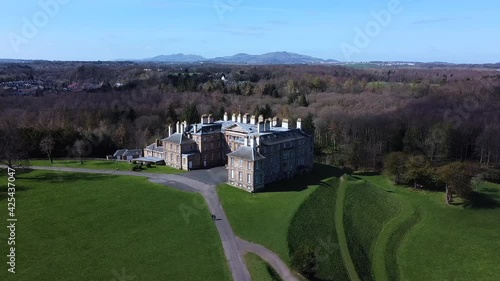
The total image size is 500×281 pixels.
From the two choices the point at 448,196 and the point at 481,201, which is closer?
the point at 448,196

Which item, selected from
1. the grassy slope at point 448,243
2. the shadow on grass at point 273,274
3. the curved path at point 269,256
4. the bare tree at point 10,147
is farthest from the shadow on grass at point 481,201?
the bare tree at point 10,147

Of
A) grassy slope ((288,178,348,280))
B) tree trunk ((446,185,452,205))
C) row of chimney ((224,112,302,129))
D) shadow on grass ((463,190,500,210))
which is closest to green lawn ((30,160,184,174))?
row of chimney ((224,112,302,129))

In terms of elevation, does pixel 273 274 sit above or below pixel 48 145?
below

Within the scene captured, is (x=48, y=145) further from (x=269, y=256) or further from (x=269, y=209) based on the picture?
(x=269, y=256)

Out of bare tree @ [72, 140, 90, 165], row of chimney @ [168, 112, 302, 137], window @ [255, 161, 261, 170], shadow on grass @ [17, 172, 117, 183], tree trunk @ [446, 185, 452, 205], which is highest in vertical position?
row of chimney @ [168, 112, 302, 137]

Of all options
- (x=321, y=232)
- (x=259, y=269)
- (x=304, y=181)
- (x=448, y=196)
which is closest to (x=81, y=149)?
(x=304, y=181)

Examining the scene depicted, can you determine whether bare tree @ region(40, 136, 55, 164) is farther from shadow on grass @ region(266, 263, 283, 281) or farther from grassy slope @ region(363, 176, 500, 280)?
grassy slope @ region(363, 176, 500, 280)
